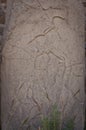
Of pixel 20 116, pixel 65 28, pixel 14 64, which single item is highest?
pixel 65 28

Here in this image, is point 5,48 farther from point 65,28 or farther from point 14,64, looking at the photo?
point 65,28

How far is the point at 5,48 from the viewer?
133 inches

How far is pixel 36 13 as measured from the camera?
3.35 m

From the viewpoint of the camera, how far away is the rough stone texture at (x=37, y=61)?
3.34 metres

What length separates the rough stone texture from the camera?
11.0 feet

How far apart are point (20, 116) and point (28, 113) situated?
7 cm

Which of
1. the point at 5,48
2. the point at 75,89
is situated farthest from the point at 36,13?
the point at 75,89

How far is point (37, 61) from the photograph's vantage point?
3352 millimetres

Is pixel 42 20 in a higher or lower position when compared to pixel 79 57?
higher

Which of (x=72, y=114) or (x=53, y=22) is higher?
(x=53, y=22)

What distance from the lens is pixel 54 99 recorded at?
3.39 metres

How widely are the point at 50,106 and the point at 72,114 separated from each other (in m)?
0.21

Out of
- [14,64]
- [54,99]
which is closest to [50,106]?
[54,99]

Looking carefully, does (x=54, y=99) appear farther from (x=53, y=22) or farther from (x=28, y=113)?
(x=53, y=22)
